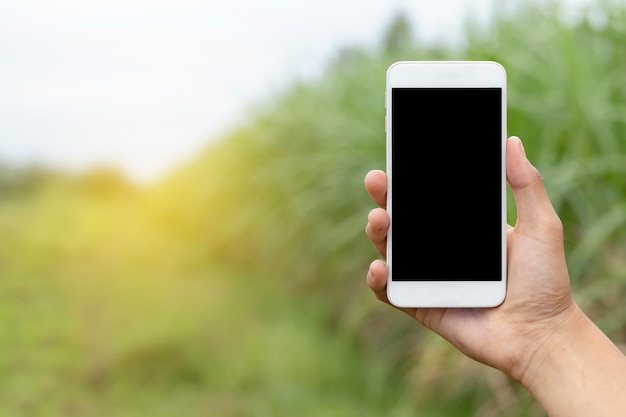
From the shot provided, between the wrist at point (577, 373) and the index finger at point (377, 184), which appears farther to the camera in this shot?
the index finger at point (377, 184)

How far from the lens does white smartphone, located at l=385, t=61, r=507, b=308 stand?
1240 millimetres

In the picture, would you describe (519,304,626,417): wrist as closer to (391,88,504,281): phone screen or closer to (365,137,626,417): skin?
(365,137,626,417): skin

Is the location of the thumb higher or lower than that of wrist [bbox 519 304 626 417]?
higher

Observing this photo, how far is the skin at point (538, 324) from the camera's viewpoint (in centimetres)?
117

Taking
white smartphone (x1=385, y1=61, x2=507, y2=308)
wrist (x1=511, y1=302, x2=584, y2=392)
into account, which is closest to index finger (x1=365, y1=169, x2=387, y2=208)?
white smartphone (x1=385, y1=61, x2=507, y2=308)

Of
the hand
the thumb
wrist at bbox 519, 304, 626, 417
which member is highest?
the thumb

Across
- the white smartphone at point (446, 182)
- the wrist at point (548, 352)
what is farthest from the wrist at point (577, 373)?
the white smartphone at point (446, 182)

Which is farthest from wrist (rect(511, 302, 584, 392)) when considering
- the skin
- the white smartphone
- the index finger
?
the index finger

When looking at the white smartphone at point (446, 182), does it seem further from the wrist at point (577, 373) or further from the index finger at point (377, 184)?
the wrist at point (577, 373)

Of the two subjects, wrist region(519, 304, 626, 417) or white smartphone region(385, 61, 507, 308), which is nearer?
wrist region(519, 304, 626, 417)

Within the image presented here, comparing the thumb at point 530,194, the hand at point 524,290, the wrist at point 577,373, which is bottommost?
the wrist at point 577,373

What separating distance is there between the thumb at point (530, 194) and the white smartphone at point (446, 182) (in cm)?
4

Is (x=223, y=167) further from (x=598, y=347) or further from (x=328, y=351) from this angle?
(x=598, y=347)

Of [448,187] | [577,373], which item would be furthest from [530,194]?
[577,373]
